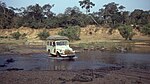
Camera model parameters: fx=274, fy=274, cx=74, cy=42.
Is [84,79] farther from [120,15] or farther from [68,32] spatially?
[120,15]

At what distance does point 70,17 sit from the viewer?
108 m

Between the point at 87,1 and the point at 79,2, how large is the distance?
329 cm

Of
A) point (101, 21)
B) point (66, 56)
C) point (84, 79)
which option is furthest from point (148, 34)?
point (84, 79)

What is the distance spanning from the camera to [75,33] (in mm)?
75562

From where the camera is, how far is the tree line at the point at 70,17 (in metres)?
105

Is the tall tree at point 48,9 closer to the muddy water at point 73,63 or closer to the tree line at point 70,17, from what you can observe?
the tree line at point 70,17

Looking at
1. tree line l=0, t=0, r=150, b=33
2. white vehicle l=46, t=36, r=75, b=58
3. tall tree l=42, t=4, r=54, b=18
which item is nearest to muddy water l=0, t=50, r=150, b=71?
white vehicle l=46, t=36, r=75, b=58

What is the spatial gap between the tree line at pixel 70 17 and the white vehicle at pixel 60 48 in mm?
58966

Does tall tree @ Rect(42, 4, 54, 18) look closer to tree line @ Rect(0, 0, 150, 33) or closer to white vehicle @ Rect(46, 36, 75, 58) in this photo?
tree line @ Rect(0, 0, 150, 33)

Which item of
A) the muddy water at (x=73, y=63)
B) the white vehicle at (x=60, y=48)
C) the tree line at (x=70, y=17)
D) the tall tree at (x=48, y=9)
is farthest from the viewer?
the tall tree at (x=48, y=9)

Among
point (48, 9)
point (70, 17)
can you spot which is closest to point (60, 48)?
point (70, 17)

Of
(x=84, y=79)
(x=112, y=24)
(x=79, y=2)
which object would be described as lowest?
(x=84, y=79)

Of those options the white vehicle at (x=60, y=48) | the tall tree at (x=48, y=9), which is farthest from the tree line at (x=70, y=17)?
the white vehicle at (x=60, y=48)

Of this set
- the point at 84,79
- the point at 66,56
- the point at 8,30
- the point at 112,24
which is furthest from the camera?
the point at 8,30
